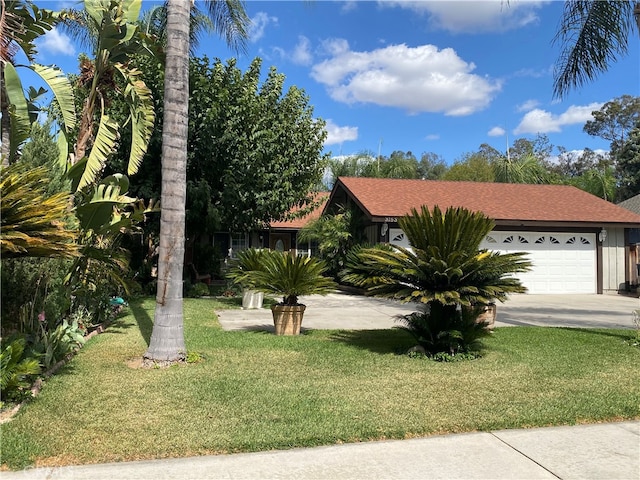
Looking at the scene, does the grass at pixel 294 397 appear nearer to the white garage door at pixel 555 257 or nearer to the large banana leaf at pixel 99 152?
the large banana leaf at pixel 99 152


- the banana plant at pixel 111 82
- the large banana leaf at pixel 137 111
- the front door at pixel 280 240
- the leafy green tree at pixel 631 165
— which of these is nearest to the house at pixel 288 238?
the front door at pixel 280 240

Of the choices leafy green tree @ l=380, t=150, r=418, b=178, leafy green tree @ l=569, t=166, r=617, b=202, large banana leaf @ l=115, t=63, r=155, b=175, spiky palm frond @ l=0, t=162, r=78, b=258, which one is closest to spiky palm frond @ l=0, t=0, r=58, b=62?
large banana leaf @ l=115, t=63, r=155, b=175

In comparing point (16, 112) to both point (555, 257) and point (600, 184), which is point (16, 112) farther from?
point (600, 184)

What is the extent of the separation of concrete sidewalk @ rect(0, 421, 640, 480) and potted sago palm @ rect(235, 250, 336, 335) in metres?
5.02

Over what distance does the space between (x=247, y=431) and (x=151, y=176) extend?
12.4 meters

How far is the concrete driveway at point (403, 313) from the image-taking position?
11.2 meters

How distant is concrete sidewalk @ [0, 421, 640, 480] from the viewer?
359cm

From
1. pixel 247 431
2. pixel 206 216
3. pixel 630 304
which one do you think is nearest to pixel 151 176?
pixel 206 216

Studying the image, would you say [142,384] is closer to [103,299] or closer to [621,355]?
[103,299]

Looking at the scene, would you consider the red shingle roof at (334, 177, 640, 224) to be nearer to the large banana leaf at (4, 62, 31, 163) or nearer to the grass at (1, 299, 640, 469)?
the grass at (1, 299, 640, 469)

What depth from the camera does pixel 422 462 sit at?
151 inches

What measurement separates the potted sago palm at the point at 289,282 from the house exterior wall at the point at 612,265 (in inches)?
633

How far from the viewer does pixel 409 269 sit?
734cm

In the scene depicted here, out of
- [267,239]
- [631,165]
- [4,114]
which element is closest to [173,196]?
[4,114]
